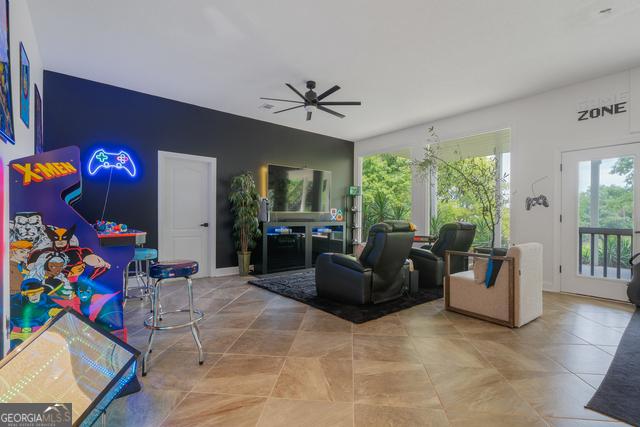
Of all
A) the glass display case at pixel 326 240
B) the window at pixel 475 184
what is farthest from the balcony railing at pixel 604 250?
the glass display case at pixel 326 240

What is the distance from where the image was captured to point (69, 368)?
999 millimetres

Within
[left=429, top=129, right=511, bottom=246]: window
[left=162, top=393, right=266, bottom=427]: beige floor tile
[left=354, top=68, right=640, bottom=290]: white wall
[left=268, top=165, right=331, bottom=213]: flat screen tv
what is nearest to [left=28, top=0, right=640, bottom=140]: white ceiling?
[left=354, top=68, right=640, bottom=290]: white wall

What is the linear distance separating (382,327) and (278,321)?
1.05 meters

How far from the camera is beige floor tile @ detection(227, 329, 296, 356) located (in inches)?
98.0

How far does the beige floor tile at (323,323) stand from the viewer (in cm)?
295

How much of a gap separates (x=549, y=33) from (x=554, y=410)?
3.38 metres

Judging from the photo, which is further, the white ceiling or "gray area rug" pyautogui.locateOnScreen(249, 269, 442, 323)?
"gray area rug" pyautogui.locateOnScreen(249, 269, 442, 323)

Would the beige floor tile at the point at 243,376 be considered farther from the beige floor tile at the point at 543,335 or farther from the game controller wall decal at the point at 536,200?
the game controller wall decal at the point at 536,200

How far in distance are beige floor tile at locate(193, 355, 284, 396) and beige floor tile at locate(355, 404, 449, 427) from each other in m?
0.60

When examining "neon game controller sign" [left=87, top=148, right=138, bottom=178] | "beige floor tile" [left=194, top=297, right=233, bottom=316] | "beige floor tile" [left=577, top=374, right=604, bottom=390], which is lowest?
"beige floor tile" [left=194, top=297, right=233, bottom=316]

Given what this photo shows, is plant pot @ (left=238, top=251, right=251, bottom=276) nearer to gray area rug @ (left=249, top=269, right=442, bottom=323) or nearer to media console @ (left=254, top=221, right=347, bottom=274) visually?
media console @ (left=254, top=221, right=347, bottom=274)

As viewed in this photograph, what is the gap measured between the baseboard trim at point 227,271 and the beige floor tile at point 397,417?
4.23m

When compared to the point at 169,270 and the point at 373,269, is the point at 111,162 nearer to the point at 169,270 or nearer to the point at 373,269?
the point at 169,270

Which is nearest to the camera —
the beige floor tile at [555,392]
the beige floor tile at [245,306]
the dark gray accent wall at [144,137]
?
the beige floor tile at [555,392]
